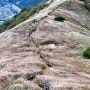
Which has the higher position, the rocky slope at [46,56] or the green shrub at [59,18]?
the rocky slope at [46,56]

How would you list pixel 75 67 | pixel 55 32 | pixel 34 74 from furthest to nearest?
pixel 55 32 < pixel 75 67 < pixel 34 74

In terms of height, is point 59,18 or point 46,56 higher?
point 46,56

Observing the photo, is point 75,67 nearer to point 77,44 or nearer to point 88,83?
point 88,83

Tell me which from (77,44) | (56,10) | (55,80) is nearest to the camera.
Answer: (55,80)

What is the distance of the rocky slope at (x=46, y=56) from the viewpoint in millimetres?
36812

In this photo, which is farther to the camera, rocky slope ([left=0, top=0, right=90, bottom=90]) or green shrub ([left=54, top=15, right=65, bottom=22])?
green shrub ([left=54, top=15, right=65, bottom=22])

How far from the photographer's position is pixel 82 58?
48.6 meters

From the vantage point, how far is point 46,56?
4678 centimetres

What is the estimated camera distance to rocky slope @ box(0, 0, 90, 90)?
121ft

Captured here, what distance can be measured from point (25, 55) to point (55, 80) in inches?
432

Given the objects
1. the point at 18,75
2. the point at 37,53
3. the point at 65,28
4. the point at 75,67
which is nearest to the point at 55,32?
the point at 65,28

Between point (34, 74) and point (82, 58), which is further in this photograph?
point (82, 58)

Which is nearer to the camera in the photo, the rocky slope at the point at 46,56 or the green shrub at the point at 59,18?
the rocky slope at the point at 46,56

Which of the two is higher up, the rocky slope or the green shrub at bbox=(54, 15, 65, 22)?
the rocky slope
